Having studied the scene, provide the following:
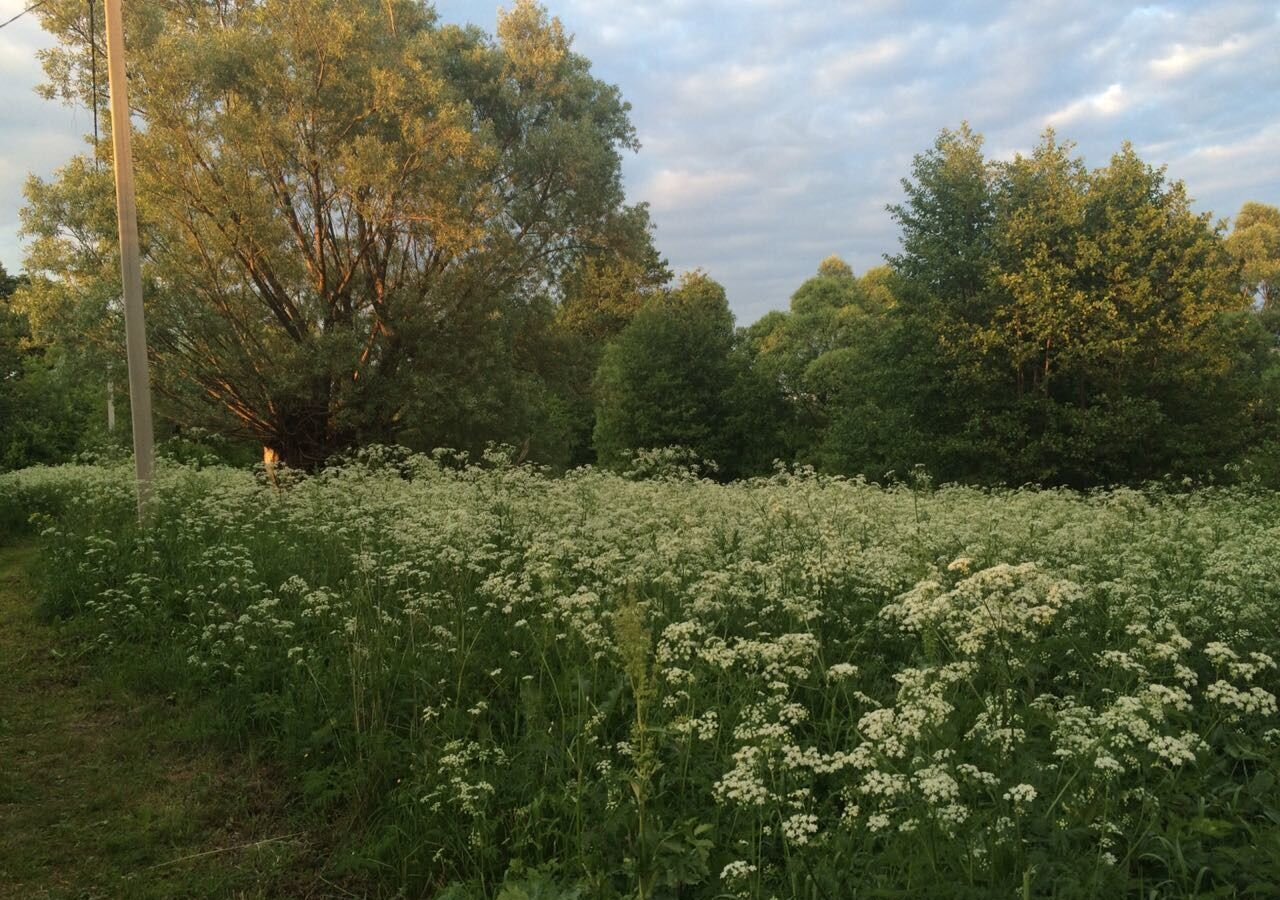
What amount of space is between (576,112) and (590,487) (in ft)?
69.2

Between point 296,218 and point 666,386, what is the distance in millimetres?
19156

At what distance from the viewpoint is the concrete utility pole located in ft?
33.8

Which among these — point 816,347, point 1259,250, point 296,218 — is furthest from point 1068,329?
point 1259,250

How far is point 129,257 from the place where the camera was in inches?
411

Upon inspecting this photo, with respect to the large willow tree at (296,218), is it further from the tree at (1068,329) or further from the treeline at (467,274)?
the tree at (1068,329)

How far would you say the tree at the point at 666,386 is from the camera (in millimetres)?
34812

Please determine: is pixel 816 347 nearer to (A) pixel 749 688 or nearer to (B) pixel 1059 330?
(B) pixel 1059 330

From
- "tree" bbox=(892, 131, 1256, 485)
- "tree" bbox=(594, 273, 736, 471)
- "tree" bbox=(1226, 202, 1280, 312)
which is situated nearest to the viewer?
"tree" bbox=(892, 131, 1256, 485)

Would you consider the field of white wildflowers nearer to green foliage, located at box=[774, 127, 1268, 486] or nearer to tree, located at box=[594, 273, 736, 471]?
green foliage, located at box=[774, 127, 1268, 486]

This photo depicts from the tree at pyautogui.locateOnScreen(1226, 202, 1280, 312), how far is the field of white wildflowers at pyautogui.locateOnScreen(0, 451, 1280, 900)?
50.3 meters

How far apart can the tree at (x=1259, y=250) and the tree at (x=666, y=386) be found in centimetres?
3293

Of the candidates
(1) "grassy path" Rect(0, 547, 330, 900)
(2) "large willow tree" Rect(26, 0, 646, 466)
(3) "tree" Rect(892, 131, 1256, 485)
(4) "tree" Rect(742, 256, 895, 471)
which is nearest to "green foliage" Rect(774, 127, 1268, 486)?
(3) "tree" Rect(892, 131, 1256, 485)

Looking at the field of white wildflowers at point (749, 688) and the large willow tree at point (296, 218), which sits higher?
the large willow tree at point (296, 218)

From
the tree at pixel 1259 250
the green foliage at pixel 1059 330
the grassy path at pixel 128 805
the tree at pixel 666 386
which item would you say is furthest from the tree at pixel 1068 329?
the tree at pixel 1259 250
